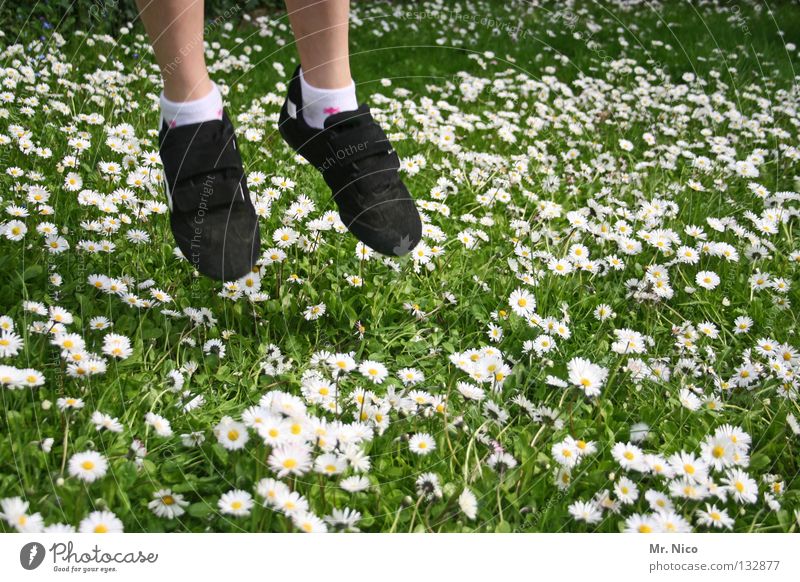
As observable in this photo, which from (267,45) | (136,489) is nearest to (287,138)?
(136,489)

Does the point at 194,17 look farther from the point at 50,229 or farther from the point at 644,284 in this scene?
the point at 644,284

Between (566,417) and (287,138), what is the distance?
132 cm

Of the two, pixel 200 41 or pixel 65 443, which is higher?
pixel 200 41

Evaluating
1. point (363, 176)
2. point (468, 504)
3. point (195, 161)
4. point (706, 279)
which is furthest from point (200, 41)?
point (706, 279)

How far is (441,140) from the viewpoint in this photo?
11.2ft

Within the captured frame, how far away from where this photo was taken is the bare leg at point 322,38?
212 cm

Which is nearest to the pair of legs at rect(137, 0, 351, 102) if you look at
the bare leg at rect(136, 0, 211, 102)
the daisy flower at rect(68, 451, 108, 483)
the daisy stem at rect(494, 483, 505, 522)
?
the bare leg at rect(136, 0, 211, 102)

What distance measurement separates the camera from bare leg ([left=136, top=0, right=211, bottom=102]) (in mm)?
1914

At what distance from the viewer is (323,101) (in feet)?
7.50

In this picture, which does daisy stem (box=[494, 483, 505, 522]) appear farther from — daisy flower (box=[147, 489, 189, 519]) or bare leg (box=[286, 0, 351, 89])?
bare leg (box=[286, 0, 351, 89])

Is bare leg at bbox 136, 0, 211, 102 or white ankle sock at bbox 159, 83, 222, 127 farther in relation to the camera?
white ankle sock at bbox 159, 83, 222, 127

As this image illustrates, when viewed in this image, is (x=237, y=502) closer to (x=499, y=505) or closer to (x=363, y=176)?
(x=499, y=505)

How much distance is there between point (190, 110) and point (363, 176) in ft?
1.79

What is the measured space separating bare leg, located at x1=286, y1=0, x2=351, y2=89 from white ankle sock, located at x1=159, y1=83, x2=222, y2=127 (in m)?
0.33
